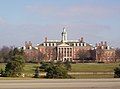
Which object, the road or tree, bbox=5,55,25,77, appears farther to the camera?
tree, bbox=5,55,25,77

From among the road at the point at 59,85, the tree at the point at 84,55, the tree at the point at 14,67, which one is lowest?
the road at the point at 59,85

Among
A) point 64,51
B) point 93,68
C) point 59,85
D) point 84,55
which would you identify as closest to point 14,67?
point 59,85

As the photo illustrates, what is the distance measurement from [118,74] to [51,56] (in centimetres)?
13869

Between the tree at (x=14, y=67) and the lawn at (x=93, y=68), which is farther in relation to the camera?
the lawn at (x=93, y=68)

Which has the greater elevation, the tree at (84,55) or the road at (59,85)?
the tree at (84,55)

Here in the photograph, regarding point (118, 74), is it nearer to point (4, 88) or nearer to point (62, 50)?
point (4, 88)

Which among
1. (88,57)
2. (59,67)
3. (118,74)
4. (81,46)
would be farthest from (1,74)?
(81,46)

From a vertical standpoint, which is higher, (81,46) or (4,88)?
(81,46)

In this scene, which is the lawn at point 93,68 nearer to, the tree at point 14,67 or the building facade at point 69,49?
the tree at point 14,67

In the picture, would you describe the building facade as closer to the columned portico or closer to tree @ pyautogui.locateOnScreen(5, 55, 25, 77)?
the columned portico

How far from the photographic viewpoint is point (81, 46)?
631 ft

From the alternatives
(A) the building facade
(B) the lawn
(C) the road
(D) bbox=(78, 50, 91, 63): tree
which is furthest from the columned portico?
(C) the road

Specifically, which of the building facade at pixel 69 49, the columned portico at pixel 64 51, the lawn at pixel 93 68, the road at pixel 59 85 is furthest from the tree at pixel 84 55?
the road at pixel 59 85

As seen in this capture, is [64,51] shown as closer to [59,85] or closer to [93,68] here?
[93,68]
